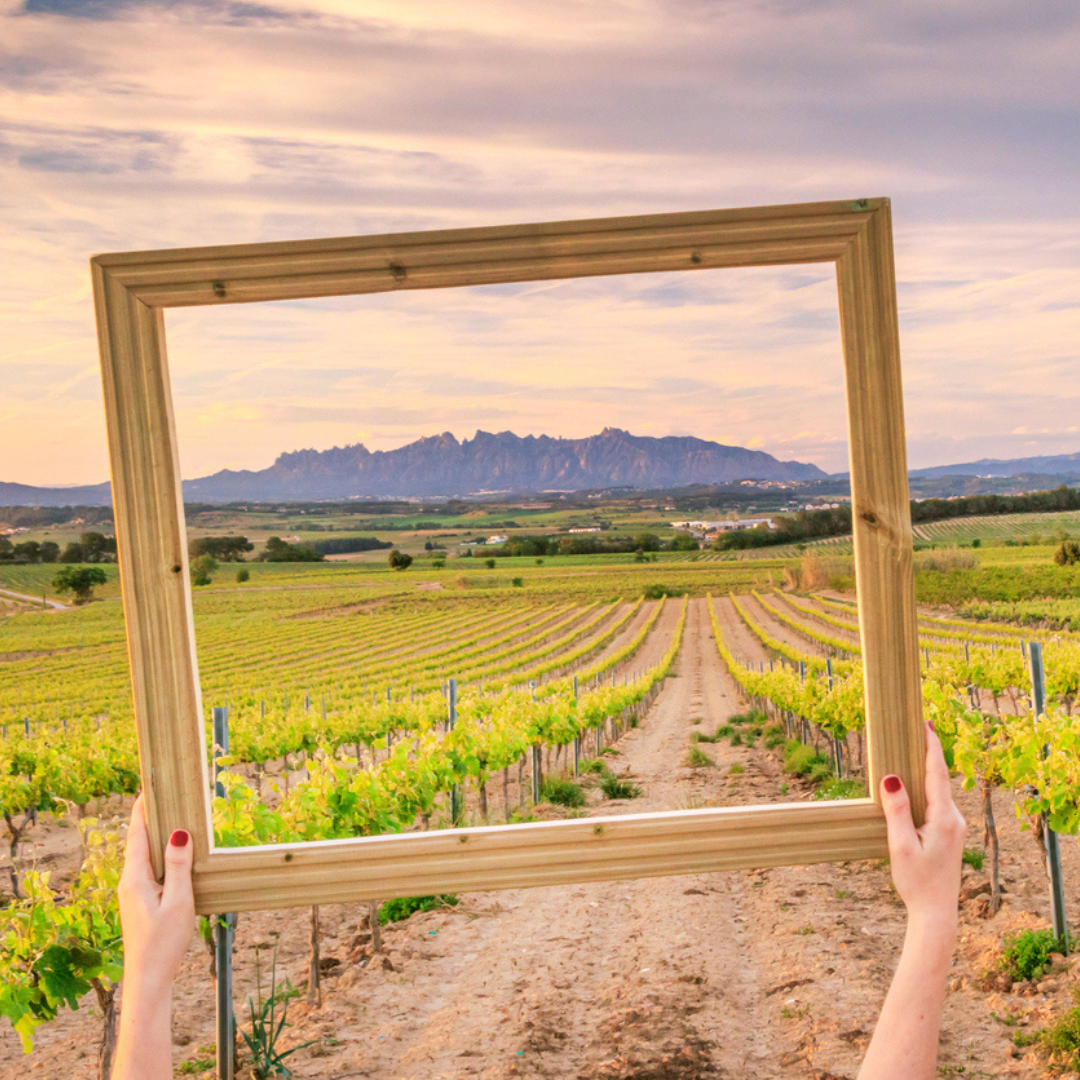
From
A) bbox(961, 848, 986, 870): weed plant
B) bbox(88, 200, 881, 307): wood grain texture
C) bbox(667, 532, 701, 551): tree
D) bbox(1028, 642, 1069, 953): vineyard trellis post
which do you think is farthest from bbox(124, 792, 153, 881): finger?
bbox(961, 848, 986, 870): weed plant

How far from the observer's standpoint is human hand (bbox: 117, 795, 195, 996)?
0.87 metres

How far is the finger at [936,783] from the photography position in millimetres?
959

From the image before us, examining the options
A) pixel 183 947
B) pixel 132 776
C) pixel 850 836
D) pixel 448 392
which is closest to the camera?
pixel 183 947

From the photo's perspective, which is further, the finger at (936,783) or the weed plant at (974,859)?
the weed plant at (974,859)

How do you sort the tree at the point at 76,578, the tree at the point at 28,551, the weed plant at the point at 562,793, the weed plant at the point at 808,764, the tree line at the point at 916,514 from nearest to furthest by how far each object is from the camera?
the tree line at the point at 916,514
the weed plant at the point at 562,793
the weed plant at the point at 808,764
the tree at the point at 28,551
the tree at the point at 76,578

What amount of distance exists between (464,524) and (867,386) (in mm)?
2332

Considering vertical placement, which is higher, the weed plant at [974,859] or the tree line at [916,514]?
the tree line at [916,514]

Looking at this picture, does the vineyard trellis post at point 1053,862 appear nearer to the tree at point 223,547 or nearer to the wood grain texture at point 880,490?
the wood grain texture at point 880,490

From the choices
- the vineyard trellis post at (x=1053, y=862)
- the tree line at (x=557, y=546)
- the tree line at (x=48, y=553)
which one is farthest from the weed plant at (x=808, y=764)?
the tree line at (x=48, y=553)

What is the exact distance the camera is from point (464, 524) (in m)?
3.35

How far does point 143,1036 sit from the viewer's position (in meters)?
0.80

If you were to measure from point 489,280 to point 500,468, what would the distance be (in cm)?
156

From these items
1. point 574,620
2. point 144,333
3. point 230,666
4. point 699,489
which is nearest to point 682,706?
point 574,620

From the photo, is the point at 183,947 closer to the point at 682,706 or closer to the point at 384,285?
the point at 384,285
